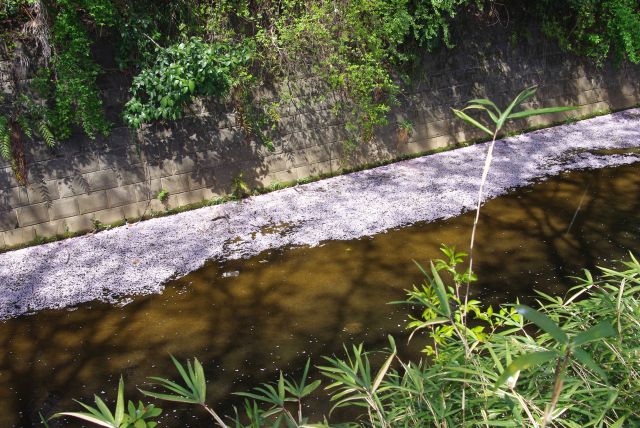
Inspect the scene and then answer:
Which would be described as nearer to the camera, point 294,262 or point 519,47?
point 294,262

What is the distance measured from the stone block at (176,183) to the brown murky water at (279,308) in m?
1.65

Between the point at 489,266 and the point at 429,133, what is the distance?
3206 millimetres

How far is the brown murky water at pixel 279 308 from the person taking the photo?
326cm

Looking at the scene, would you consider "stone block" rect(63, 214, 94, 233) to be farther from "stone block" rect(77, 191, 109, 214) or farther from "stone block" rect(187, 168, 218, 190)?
"stone block" rect(187, 168, 218, 190)

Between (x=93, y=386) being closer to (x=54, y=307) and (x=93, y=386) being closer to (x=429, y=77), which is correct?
(x=54, y=307)

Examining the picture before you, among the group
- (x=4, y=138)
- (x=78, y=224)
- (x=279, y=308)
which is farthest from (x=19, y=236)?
(x=279, y=308)

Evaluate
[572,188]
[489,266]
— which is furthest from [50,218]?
[572,188]

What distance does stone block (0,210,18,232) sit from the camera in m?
5.33

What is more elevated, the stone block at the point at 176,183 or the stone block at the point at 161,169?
the stone block at the point at 161,169

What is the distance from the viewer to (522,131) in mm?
7324

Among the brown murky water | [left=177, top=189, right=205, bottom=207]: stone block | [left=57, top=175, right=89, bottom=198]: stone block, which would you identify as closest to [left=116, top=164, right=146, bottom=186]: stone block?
[left=57, top=175, right=89, bottom=198]: stone block

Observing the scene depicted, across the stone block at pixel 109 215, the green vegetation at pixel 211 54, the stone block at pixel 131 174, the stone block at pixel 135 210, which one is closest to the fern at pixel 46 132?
the green vegetation at pixel 211 54

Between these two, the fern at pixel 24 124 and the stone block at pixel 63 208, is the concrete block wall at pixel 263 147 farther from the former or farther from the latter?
the fern at pixel 24 124

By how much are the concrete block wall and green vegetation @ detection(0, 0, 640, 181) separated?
5.8 inches
